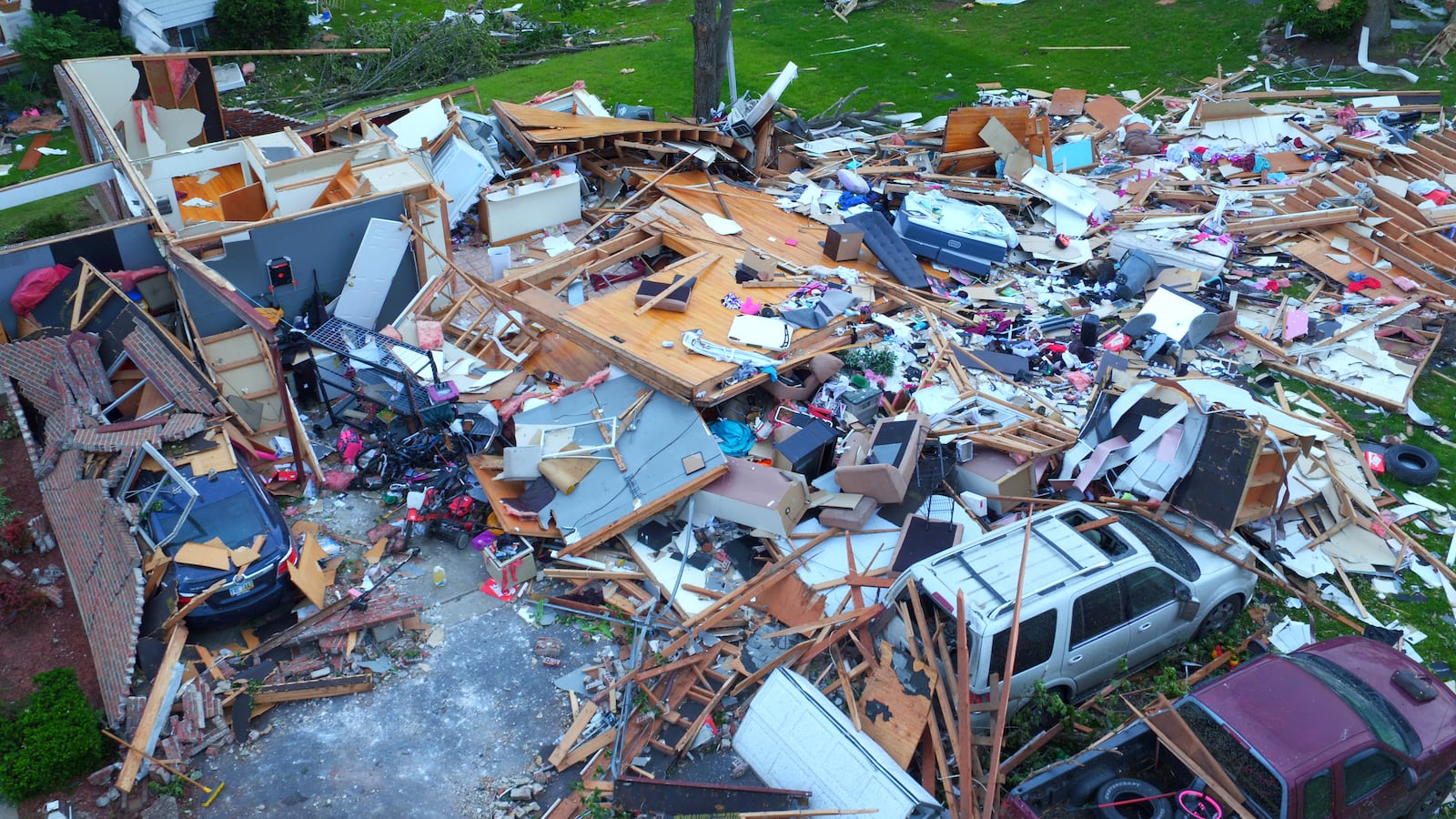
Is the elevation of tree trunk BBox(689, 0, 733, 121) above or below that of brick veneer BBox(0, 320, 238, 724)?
above

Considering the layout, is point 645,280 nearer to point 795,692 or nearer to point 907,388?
point 907,388

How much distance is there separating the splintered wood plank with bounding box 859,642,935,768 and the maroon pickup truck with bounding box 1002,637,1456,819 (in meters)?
1.00

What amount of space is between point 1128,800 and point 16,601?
9.86 metres

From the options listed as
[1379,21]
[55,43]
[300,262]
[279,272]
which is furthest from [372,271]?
[1379,21]

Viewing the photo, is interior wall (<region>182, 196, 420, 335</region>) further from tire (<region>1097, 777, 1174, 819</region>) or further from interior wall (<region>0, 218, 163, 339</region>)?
tire (<region>1097, 777, 1174, 819</region>)

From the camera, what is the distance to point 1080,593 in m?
7.78

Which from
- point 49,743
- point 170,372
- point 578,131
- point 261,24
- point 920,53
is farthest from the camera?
point 920,53

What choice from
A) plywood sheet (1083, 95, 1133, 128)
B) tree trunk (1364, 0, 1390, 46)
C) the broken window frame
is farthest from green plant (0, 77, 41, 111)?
tree trunk (1364, 0, 1390, 46)

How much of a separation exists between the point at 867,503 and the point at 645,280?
461 cm

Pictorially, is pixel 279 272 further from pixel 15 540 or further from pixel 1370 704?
pixel 1370 704

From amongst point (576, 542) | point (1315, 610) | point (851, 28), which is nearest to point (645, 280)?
point (576, 542)

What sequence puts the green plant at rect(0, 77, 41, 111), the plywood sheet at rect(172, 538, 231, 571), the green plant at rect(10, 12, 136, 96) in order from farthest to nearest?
the green plant at rect(10, 12, 136, 96) < the green plant at rect(0, 77, 41, 111) < the plywood sheet at rect(172, 538, 231, 571)

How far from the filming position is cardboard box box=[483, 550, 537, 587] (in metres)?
9.47

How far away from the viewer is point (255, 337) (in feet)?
38.6
